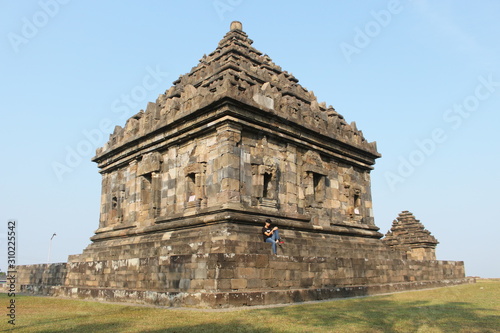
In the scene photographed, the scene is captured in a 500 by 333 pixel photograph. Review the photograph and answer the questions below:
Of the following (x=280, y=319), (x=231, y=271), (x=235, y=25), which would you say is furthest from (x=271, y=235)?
(x=235, y=25)

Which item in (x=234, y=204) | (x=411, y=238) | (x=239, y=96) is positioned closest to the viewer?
(x=234, y=204)

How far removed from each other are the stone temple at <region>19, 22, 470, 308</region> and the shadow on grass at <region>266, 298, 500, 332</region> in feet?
6.13

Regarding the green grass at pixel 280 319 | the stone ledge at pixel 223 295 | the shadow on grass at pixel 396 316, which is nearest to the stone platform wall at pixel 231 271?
the stone ledge at pixel 223 295

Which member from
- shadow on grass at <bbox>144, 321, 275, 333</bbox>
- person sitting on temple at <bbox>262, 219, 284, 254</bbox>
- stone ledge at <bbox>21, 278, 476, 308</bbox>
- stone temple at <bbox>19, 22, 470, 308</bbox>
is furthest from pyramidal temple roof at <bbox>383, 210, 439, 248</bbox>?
shadow on grass at <bbox>144, 321, 275, 333</bbox>

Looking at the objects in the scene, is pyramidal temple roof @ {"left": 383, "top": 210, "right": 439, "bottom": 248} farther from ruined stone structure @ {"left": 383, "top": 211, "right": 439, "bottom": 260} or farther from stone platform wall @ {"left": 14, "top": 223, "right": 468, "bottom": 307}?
stone platform wall @ {"left": 14, "top": 223, "right": 468, "bottom": 307}

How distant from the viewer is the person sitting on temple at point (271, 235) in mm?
13969

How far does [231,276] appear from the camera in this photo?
11.3m

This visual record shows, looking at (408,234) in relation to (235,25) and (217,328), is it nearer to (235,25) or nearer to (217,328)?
(235,25)

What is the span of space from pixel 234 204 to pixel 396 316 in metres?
7.24

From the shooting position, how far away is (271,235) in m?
14.4

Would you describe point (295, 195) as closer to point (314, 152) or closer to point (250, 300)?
point (314, 152)

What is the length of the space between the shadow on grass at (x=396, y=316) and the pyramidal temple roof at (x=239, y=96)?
27.9 ft

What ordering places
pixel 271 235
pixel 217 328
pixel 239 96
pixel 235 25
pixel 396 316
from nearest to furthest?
pixel 217 328 < pixel 396 316 < pixel 271 235 < pixel 239 96 < pixel 235 25

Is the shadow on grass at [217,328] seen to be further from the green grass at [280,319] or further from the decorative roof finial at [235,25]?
the decorative roof finial at [235,25]
